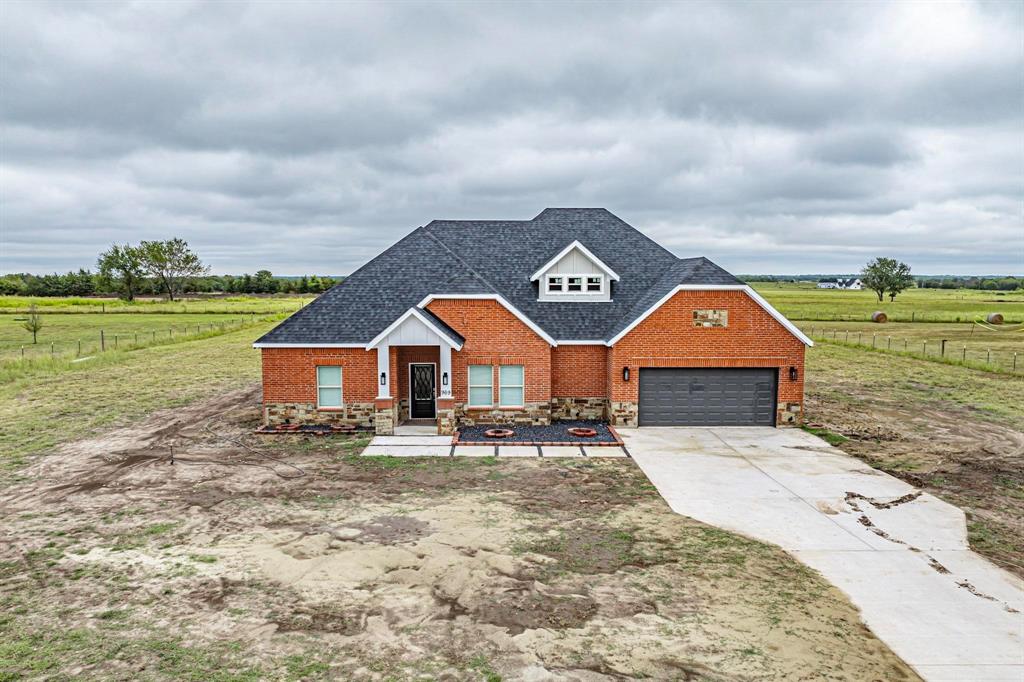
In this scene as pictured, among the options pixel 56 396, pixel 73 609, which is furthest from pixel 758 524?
pixel 56 396

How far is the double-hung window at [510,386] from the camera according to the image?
22.4 m

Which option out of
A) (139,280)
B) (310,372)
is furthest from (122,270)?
(310,372)

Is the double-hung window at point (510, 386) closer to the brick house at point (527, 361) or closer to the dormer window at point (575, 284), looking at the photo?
the brick house at point (527, 361)

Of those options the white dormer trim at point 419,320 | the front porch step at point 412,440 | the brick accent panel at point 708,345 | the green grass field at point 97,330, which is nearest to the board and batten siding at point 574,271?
the brick accent panel at point 708,345

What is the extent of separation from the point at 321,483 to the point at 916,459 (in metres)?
17.0

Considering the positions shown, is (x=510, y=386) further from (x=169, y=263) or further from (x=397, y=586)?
(x=169, y=263)

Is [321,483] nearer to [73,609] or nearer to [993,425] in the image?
[73,609]

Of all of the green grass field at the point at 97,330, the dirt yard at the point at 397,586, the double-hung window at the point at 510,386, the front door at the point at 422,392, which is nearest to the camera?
the dirt yard at the point at 397,586

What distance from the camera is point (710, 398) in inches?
874

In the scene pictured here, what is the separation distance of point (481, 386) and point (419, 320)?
11.9 feet

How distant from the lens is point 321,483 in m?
15.6

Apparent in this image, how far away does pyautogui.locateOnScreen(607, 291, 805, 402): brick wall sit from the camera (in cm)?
2180

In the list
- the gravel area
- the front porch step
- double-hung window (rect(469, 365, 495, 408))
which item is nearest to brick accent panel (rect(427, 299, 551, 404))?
double-hung window (rect(469, 365, 495, 408))

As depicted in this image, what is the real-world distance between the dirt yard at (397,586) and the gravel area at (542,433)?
368 cm
